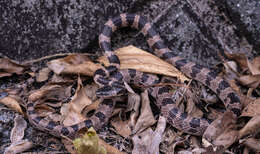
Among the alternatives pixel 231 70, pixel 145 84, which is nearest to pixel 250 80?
pixel 231 70

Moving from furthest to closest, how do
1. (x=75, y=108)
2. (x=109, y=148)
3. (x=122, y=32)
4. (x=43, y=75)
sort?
1. (x=122, y=32)
2. (x=43, y=75)
3. (x=75, y=108)
4. (x=109, y=148)

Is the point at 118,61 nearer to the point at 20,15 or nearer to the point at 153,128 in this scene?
the point at 153,128

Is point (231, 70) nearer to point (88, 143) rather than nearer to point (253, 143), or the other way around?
point (253, 143)

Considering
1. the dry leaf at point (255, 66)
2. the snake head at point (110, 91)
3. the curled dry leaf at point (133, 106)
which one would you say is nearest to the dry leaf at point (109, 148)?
the curled dry leaf at point (133, 106)

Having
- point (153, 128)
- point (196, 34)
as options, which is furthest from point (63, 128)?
point (196, 34)

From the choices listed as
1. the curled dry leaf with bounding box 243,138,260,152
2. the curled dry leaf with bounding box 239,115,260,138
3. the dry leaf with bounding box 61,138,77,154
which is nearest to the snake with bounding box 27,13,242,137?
the dry leaf with bounding box 61,138,77,154

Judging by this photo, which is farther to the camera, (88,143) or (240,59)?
(240,59)
